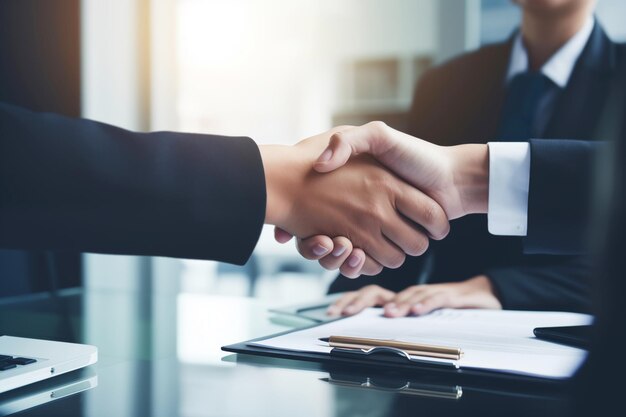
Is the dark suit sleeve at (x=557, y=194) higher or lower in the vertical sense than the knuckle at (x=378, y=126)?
lower

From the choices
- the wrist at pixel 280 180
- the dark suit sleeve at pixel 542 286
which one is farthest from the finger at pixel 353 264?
the dark suit sleeve at pixel 542 286

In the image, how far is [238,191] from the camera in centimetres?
72

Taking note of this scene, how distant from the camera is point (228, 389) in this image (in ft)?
1.62

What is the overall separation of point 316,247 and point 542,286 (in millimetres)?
515

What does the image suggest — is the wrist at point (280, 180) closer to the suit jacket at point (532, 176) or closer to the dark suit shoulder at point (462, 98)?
the suit jacket at point (532, 176)

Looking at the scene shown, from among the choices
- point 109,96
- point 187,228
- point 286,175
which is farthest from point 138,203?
point 109,96

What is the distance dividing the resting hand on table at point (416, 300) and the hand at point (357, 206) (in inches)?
2.3

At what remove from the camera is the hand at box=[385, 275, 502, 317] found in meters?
0.85

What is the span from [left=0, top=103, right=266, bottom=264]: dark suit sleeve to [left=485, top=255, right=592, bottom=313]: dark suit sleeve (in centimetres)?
54

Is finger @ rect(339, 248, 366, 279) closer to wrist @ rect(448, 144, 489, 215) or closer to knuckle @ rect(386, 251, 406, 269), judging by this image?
knuckle @ rect(386, 251, 406, 269)

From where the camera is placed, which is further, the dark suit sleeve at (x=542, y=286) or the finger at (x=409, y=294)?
the dark suit sleeve at (x=542, y=286)

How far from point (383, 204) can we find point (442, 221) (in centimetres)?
8

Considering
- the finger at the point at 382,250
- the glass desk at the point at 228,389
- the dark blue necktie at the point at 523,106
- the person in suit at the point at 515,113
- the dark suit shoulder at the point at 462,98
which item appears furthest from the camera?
the dark suit shoulder at the point at 462,98

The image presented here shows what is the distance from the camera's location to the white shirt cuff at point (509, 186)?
85cm
